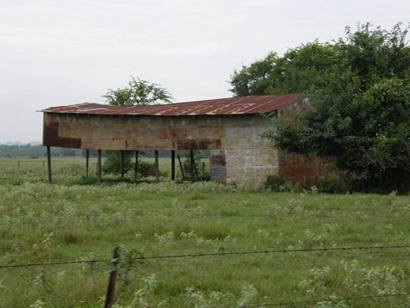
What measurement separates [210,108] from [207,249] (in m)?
21.2

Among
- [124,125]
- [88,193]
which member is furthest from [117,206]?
[124,125]

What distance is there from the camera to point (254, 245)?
12781mm

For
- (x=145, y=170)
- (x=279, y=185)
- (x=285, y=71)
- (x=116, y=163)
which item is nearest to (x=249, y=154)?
(x=279, y=185)

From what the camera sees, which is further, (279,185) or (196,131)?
(196,131)

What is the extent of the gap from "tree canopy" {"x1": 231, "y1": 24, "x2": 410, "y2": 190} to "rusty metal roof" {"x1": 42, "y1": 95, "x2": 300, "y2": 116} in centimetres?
174

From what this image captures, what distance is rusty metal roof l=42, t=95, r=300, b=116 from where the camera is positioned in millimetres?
30528

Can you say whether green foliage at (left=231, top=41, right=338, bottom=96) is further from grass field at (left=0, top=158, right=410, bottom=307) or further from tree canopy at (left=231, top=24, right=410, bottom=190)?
grass field at (left=0, top=158, right=410, bottom=307)

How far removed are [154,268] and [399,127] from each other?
16.9m

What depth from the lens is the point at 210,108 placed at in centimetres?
3316

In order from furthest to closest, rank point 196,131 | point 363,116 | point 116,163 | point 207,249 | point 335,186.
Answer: point 116,163 → point 196,131 → point 335,186 → point 363,116 → point 207,249

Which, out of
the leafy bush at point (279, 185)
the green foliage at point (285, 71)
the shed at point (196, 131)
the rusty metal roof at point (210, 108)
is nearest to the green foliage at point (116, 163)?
the rusty metal roof at point (210, 108)

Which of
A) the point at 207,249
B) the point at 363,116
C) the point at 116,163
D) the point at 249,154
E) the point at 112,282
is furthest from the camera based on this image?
the point at 116,163

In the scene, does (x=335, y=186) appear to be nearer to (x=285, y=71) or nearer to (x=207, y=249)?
(x=207, y=249)

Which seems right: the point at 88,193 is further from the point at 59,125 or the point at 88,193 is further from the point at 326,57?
the point at 326,57
